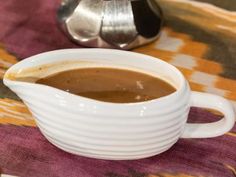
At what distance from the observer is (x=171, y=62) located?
2.83ft

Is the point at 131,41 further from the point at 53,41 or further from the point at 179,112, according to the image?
the point at 179,112

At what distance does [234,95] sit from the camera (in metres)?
0.77

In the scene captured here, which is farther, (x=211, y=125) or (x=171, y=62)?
(x=171, y=62)

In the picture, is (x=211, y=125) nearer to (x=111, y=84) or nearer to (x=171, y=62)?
(x=111, y=84)

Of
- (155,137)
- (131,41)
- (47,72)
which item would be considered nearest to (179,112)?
(155,137)

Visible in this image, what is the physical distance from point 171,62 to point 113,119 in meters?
0.36

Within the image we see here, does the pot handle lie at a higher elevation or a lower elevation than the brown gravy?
lower

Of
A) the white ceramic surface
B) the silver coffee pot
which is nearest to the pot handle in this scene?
the white ceramic surface

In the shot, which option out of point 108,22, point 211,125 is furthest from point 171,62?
point 211,125

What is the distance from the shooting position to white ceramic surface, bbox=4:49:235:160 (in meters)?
0.52

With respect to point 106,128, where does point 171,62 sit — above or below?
below

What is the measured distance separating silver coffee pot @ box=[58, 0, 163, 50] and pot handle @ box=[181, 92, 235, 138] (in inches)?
12.0

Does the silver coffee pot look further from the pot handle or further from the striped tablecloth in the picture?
the pot handle

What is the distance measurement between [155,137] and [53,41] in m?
0.43
